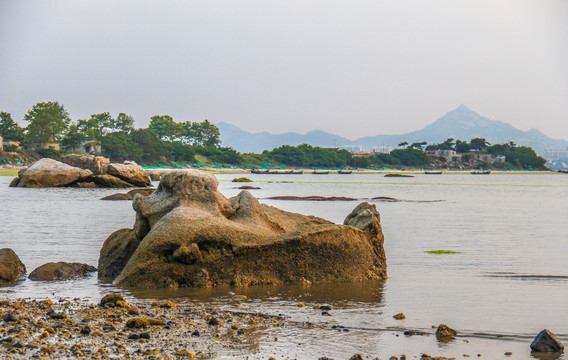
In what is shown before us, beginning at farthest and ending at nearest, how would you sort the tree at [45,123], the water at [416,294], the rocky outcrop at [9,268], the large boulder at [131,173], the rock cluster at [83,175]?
the tree at [45,123]
the large boulder at [131,173]
the rock cluster at [83,175]
the rocky outcrop at [9,268]
the water at [416,294]

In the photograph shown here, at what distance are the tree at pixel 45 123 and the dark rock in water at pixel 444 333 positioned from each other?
14789cm

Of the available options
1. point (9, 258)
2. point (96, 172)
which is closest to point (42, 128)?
point (96, 172)

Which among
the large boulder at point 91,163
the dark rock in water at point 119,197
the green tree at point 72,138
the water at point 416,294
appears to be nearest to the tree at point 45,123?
the green tree at point 72,138

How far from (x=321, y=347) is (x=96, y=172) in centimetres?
6253

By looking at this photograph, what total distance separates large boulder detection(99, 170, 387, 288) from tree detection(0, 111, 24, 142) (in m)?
146

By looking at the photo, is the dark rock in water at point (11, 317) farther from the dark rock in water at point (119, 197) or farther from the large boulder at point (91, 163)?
the large boulder at point (91, 163)

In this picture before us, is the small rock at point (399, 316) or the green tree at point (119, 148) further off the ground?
the green tree at point (119, 148)

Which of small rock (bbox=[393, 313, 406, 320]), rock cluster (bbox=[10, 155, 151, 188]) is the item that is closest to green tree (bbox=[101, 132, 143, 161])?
rock cluster (bbox=[10, 155, 151, 188])

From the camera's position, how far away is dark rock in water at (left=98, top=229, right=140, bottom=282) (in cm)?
1341

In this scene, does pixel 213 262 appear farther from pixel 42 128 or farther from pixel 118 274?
pixel 42 128

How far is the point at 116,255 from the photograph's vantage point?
540 inches

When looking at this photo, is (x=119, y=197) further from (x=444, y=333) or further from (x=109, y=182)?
(x=444, y=333)

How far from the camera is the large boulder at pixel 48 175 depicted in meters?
61.8

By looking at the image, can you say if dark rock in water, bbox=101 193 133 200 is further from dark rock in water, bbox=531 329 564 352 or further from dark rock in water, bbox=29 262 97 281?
dark rock in water, bbox=531 329 564 352
